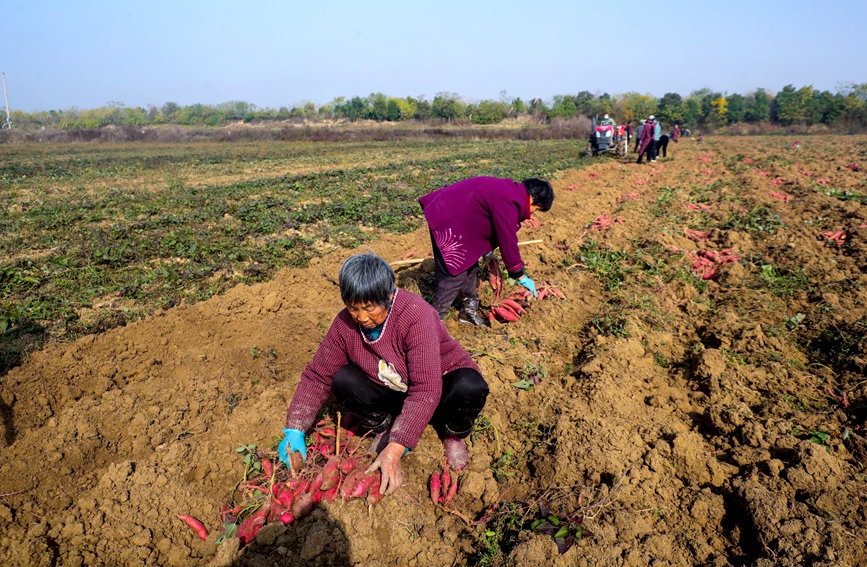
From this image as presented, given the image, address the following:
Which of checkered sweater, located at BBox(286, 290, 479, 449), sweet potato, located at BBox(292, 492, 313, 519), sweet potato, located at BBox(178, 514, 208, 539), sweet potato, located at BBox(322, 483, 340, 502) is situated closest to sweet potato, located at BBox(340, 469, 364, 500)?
sweet potato, located at BBox(322, 483, 340, 502)

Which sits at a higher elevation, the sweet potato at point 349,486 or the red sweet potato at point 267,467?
the sweet potato at point 349,486

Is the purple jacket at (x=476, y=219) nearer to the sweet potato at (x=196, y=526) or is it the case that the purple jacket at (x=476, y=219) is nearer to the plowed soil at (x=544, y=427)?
the plowed soil at (x=544, y=427)

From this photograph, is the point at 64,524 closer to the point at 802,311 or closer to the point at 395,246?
the point at 395,246

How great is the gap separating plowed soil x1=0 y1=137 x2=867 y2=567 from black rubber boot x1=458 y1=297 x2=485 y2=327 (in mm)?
115

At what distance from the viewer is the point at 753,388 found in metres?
3.41

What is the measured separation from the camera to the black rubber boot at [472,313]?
4445 millimetres

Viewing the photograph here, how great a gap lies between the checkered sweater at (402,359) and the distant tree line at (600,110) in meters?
42.0

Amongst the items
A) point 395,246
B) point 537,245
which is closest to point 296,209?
point 395,246

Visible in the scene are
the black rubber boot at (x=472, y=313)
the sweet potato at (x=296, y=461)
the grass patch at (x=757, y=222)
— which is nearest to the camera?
the sweet potato at (x=296, y=461)

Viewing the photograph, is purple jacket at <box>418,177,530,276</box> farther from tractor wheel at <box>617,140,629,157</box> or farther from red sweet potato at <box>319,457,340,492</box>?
tractor wheel at <box>617,140,629,157</box>

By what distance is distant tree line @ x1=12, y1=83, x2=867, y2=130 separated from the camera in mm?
39094

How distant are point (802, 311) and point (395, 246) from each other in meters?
4.43

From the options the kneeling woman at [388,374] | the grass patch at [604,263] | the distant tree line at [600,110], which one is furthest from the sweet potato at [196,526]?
the distant tree line at [600,110]

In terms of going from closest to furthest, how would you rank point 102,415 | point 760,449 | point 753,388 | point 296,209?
point 760,449 < point 102,415 < point 753,388 < point 296,209
